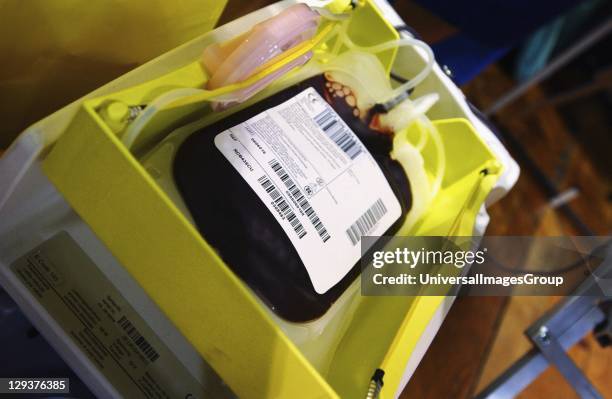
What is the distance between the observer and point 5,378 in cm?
51

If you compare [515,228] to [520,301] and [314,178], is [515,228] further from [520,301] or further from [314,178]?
[314,178]

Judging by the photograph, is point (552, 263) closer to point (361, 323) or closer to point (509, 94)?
point (361, 323)

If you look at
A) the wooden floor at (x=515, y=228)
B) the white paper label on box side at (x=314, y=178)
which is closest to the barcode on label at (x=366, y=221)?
the white paper label on box side at (x=314, y=178)

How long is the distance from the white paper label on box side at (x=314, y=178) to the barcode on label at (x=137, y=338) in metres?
0.15

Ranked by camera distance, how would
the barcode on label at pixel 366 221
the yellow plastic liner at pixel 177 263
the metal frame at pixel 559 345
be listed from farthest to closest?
the metal frame at pixel 559 345 → the barcode on label at pixel 366 221 → the yellow plastic liner at pixel 177 263

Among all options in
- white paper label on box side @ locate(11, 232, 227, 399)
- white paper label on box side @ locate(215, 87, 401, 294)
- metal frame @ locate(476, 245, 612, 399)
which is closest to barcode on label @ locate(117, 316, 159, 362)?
white paper label on box side @ locate(11, 232, 227, 399)

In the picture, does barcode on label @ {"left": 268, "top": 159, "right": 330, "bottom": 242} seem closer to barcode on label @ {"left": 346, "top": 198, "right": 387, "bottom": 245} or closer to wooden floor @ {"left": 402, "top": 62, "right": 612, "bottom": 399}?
barcode on label @ {"left": 346, "top": 198, "right": 387, "bottom": 245}

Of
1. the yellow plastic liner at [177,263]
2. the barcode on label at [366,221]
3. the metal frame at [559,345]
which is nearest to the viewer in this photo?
the yellow plastic liner at [177,263]

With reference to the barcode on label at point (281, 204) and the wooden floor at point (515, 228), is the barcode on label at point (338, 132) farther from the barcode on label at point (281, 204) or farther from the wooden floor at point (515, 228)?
the wooden floor at point (515, 228)

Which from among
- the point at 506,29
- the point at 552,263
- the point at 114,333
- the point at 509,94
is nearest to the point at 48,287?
the point at 114,333

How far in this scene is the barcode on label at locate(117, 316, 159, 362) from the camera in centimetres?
47

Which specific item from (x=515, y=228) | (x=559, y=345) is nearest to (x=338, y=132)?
(x=559, y=345)

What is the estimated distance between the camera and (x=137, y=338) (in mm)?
467

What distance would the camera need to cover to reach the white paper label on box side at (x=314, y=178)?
44cm
